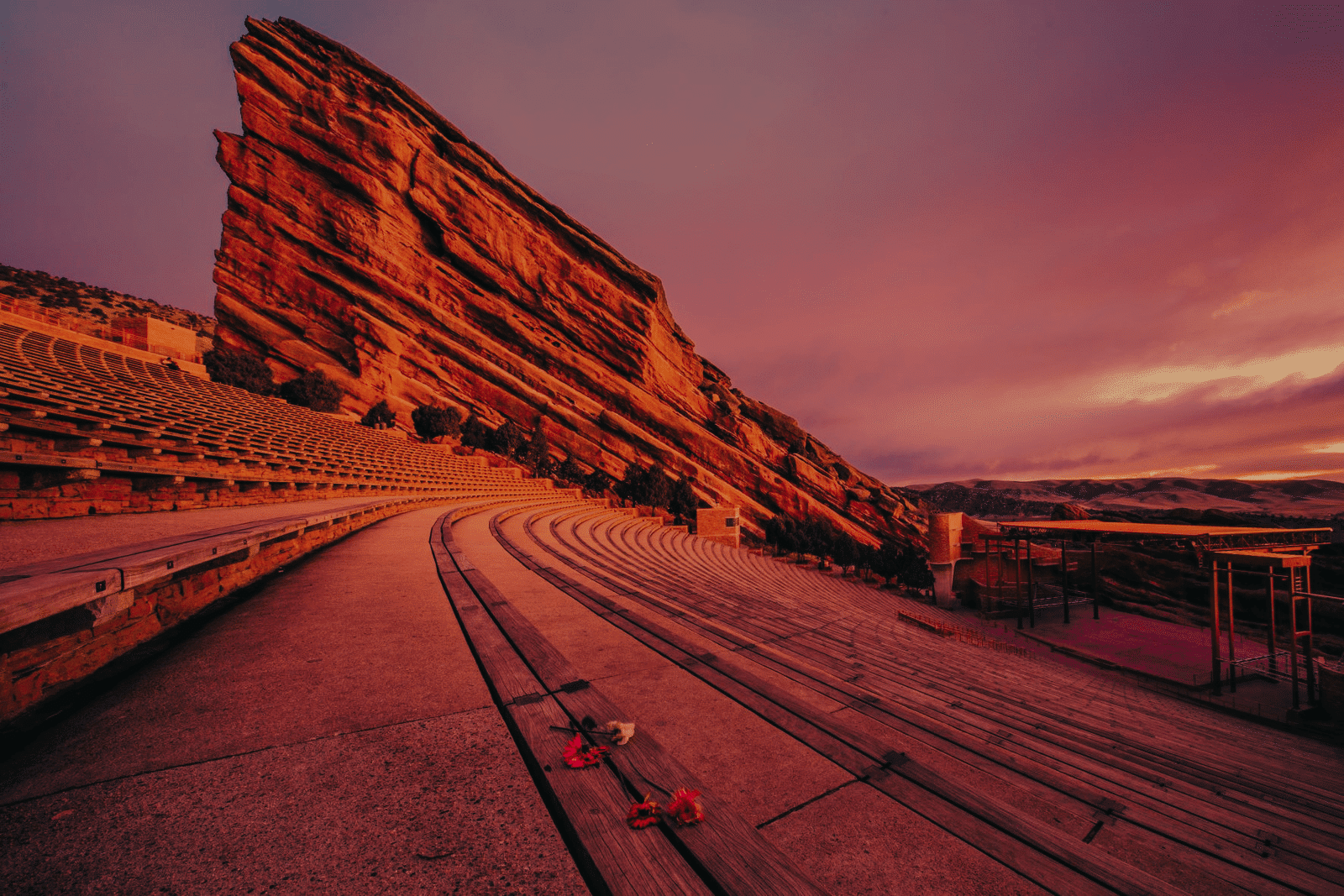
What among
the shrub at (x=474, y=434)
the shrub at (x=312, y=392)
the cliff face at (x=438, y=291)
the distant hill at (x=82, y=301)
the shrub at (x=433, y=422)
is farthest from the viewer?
the distant hill at (x=82, y=301)

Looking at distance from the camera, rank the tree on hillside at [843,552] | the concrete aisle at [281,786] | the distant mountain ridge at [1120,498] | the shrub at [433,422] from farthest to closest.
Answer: the distant mountain ridge at [1120,498], the tree on hillside at [843,552], the shrub at [433,422], the concrete aisle at [281,786]

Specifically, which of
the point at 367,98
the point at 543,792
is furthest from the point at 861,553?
the point at 367,98

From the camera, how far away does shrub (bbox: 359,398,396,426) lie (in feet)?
109

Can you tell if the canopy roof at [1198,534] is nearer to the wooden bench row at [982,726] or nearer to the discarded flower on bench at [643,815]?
the wooden bench row at [982,726]

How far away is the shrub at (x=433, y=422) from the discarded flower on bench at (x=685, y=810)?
37.5 m

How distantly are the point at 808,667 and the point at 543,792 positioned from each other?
2534 mm

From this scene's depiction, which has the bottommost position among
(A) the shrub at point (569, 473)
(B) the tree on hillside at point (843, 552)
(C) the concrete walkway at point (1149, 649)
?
(C) the concrete walkway at point (1149, 649)

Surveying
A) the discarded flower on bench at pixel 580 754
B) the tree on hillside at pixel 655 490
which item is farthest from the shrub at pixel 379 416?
the discarded flower on bench at pixel 580 754

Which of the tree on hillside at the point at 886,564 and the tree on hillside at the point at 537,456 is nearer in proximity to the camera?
the tree on hillside at the point at 537,456

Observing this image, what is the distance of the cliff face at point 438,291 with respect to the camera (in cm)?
3953

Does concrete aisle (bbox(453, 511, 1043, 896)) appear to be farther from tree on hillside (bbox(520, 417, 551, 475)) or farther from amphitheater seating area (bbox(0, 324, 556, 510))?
tree on hillside (bbox(520, 417, 551, 475))

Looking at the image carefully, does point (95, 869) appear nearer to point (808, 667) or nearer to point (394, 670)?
point (394, 670)

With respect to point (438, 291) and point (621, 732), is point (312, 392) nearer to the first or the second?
point (438, 291)

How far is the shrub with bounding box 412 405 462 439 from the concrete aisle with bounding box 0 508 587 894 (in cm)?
3472
